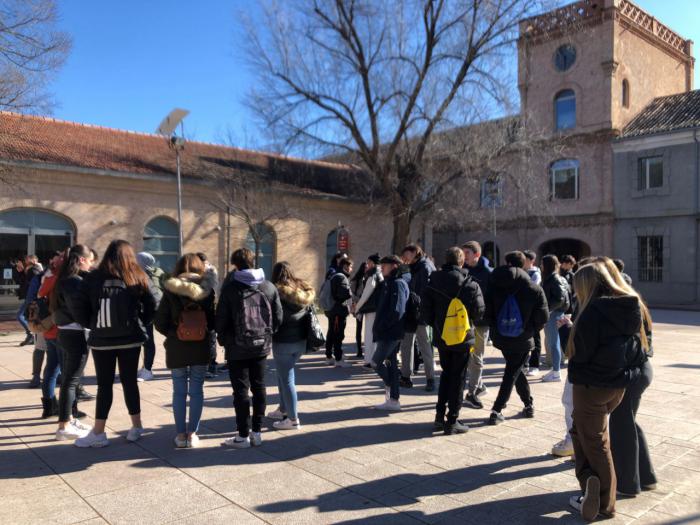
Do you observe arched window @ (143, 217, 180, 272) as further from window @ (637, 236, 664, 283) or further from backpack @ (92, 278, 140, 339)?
window @ (637, 236, 664, 283)

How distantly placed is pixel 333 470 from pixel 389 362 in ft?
6.60

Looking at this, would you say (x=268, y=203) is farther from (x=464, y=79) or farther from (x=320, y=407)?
(x=320, y=407)

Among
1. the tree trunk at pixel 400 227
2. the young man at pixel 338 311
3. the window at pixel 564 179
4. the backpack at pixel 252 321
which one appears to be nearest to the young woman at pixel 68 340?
the backpack at pixel 252 321

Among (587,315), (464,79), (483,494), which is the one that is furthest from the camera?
(464,79)

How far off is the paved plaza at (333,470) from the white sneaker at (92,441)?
0.09 metres

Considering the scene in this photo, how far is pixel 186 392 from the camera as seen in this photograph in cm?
499

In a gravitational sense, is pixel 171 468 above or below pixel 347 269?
below

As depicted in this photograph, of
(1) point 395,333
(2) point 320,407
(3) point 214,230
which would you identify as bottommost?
(2) point 320,407

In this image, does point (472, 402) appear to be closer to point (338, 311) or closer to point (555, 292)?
point (555, 292)

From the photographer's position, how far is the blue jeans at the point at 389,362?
6.16 m

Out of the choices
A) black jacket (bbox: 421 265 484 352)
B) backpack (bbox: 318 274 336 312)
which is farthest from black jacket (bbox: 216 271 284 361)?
backpack (bbox: 318 274 336 312)

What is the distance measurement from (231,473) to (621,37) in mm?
28114

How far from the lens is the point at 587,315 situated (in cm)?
352

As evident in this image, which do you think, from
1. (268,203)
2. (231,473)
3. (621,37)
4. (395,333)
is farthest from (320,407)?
(621,37)
